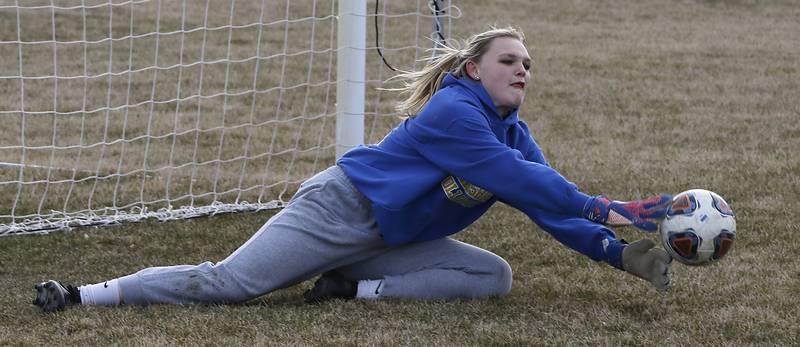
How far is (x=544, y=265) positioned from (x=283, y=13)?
9.07 metres

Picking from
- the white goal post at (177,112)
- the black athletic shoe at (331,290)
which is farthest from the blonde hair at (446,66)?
the white goal post at (177,112)

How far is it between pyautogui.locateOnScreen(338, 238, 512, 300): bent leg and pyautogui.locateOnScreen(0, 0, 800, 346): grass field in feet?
0.24

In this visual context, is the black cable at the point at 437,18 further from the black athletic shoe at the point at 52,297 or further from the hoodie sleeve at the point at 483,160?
the black athletic shoe at the point at 52,297

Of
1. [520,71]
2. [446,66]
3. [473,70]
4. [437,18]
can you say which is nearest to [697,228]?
[520,71]

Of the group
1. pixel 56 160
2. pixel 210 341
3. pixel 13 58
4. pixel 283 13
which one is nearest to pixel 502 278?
pixel 210 341

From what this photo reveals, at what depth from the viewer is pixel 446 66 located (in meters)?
4.52

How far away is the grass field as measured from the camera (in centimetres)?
400

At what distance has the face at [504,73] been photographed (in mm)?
4277

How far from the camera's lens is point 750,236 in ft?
18.3

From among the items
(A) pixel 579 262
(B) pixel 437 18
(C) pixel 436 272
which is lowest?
(A) pixel 579 262

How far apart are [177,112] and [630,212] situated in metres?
4.54

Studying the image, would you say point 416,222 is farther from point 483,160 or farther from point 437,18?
point 437,18

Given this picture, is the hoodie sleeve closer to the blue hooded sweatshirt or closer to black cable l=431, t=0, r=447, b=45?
the blue hooded sweatshirt

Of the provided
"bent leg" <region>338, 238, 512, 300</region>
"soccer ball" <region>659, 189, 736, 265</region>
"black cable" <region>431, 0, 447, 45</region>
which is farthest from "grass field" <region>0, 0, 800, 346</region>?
"black cable" <region>431, 0, 447, 45</region>
